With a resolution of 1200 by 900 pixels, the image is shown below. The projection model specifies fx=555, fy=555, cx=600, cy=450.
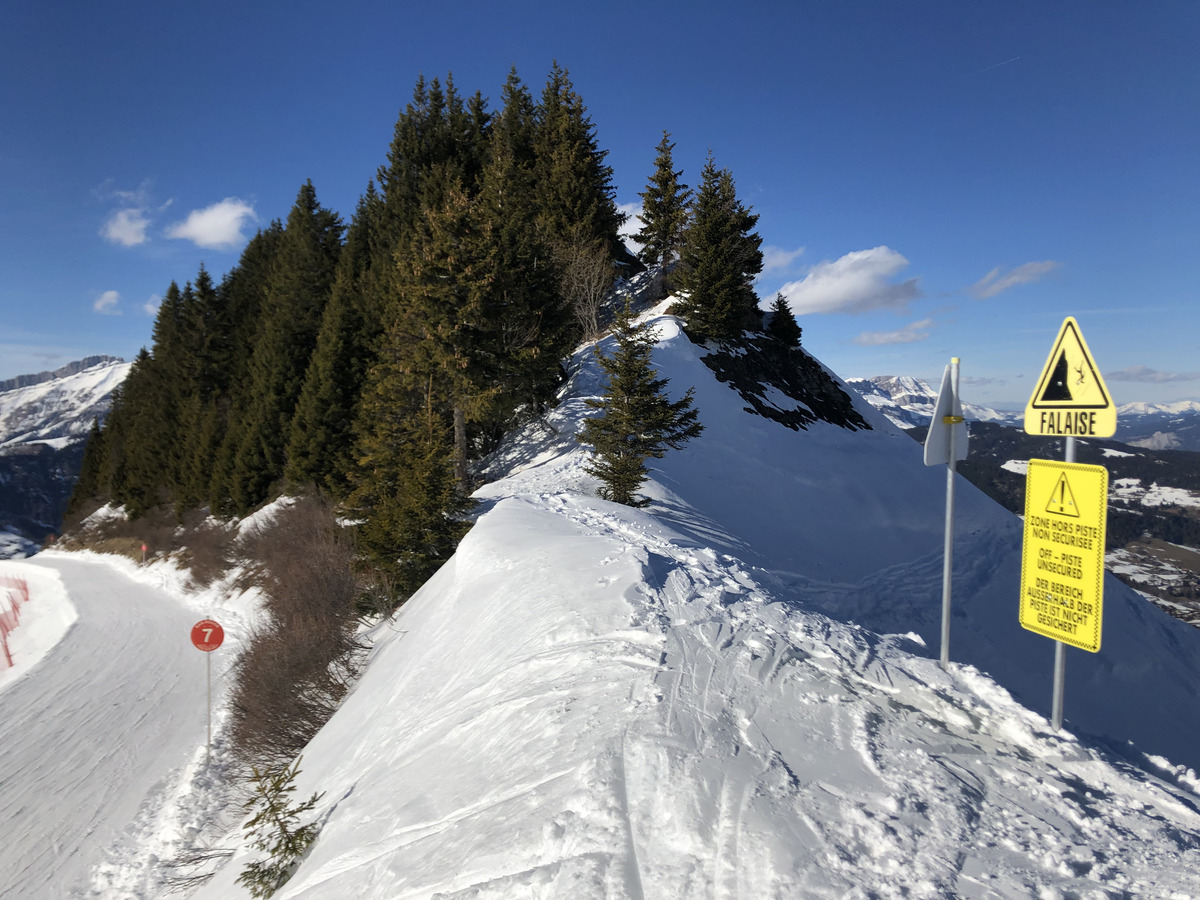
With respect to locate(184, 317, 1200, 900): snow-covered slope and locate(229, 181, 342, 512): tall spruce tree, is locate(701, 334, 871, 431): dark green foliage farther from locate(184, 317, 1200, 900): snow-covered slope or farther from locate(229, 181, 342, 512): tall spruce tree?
locate(229, 181, 342, 512): tall spruce tree

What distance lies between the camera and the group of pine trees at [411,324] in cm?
1709

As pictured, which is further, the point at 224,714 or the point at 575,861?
the point at 224,714

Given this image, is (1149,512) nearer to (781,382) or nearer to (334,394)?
(781,382)

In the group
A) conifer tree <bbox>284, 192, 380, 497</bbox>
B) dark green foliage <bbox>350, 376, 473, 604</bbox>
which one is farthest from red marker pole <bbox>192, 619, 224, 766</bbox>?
conifer tree <bbox>284, 192, 380, 497</bbox>

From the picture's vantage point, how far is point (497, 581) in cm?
754

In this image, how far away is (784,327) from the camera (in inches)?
1299

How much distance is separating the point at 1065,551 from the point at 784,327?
30727 millimetres

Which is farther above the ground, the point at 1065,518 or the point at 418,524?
the point at 1065,518

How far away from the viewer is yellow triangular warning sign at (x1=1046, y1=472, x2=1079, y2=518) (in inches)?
165

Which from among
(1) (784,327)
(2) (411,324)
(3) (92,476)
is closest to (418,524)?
(2) (411,324)

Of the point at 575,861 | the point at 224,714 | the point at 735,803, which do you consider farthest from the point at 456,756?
the point at 224,714

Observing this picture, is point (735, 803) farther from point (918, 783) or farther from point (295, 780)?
point (295, 780)

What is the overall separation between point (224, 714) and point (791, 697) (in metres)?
14.0

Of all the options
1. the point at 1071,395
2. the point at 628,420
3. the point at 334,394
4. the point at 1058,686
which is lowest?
the point at 1058,686
